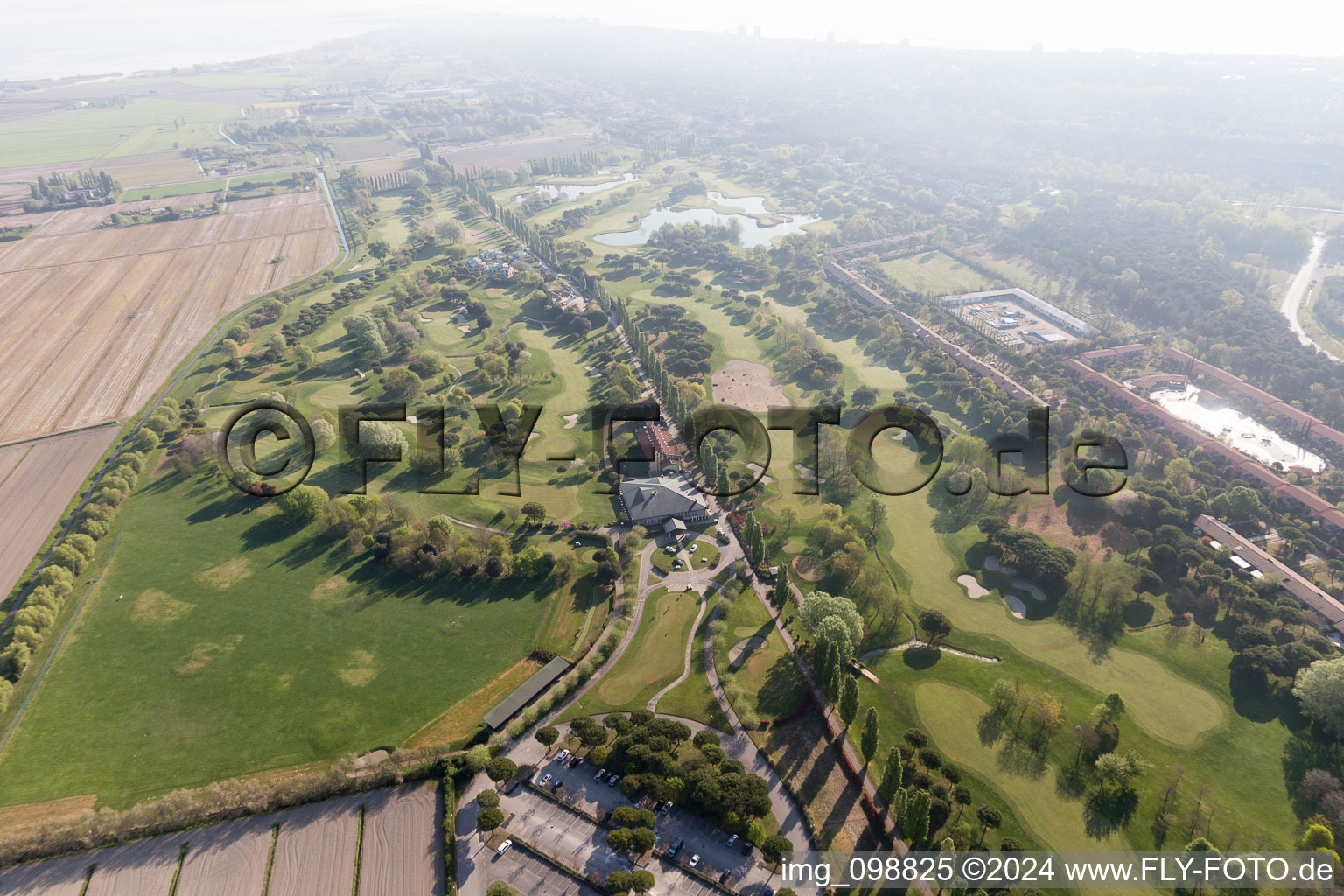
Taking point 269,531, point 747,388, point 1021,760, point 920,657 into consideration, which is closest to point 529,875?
point 920,657

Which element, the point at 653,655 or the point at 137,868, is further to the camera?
the point at 653,655

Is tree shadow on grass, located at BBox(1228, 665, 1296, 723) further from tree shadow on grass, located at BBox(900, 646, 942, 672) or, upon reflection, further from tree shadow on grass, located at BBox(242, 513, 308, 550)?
tree shadow on grass, located at BBox(242, 513, 308, 550)

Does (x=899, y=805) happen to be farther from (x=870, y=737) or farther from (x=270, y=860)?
(x=270, y=860)

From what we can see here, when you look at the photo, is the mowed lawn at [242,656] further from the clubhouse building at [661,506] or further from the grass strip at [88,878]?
the clubhouse building at [661,506]

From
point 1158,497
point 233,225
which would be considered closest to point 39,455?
point 233,225

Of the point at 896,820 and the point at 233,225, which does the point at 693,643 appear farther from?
the point at 233,225

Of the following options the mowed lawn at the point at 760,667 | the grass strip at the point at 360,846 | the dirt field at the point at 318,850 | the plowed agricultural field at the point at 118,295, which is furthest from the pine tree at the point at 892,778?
the plowed agricultural field at the point at 118,295

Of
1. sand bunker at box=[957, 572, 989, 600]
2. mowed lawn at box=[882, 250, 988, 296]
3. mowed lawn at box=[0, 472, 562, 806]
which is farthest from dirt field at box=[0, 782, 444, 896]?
mowed lawn at box=[882, 250, 988, 296]

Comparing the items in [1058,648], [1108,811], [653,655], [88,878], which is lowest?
[1108,811]
